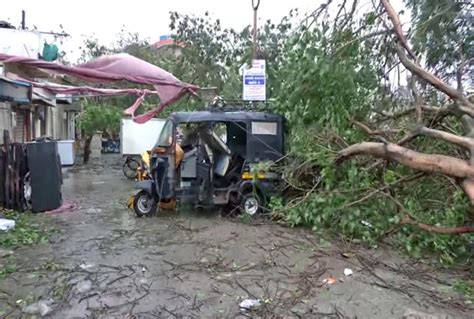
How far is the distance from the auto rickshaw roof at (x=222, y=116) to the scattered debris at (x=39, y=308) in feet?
15.2

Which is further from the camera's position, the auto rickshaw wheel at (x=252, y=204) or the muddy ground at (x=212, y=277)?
the auto rickshaw wheel at (x=252, y=204)

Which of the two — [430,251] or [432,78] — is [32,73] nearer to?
[432,78]

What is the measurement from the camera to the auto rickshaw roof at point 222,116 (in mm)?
8461

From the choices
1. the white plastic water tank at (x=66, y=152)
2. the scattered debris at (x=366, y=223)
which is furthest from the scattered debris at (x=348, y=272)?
the white plastic water tank at (x=66, y=152)

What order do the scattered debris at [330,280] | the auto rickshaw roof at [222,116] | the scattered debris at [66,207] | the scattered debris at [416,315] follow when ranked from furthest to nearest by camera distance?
the scattered debris at [66,207]
the auto rickshaw roof at [222,116]
the scattered debris at [330,280]
the scattered debris at [416,315]

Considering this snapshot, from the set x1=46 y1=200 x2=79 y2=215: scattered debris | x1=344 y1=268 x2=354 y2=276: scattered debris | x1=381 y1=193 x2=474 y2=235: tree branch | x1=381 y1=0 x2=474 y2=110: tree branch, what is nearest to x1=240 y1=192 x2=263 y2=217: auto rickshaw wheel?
x1=381 y1=193 x2=474 y2=235: tree branch

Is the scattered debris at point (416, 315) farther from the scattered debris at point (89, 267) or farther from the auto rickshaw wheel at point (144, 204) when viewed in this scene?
the auto rickshaw wheel at point (144, 204)

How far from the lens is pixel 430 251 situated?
6031 mm

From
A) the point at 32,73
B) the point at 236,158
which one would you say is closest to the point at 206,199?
the point at 236,158

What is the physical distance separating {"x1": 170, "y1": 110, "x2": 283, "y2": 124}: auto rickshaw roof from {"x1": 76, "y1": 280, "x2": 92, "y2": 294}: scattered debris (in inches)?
160

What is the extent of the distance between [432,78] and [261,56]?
7383 mm

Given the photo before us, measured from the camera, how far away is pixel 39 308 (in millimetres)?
4289

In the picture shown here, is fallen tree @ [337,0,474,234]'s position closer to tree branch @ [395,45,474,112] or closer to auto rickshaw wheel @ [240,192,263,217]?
tree branch @ [395,45,474,112]

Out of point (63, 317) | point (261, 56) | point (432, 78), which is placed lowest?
point (63, 317)
